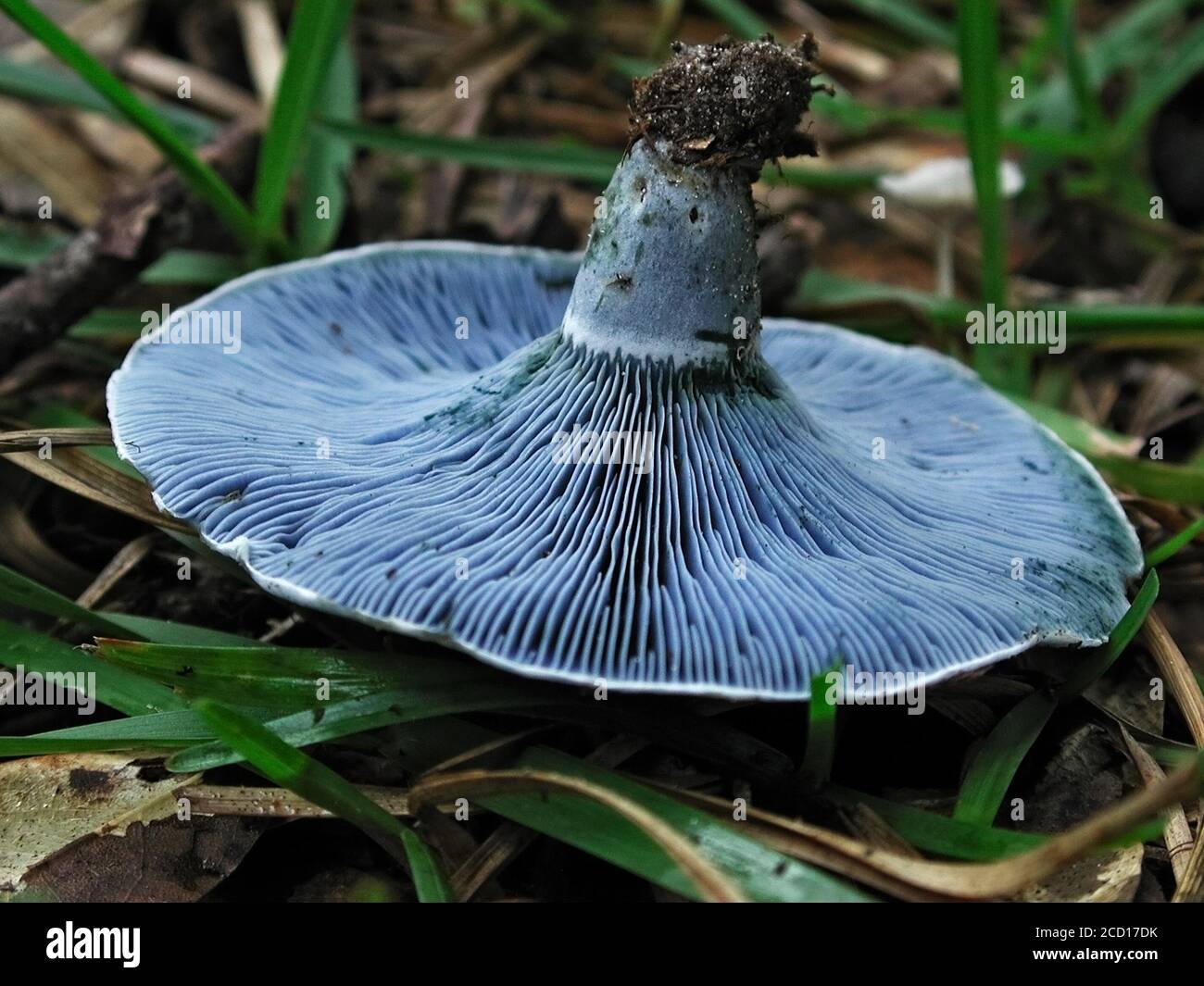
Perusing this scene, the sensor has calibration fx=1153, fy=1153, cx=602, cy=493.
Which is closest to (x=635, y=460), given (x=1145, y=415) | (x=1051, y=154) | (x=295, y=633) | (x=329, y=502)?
(x=329, y=502)

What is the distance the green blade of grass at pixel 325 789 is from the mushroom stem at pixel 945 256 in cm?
284

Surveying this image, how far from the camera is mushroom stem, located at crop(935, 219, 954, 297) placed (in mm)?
4039

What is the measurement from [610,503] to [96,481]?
120 centimetres

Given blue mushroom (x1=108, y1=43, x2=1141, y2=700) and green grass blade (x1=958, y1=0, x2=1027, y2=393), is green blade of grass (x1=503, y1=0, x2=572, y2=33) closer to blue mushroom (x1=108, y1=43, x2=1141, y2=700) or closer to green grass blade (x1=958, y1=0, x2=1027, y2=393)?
green grass blade (x1=958, y1=0, x2=1027, y2=393)

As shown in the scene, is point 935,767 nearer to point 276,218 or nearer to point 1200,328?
point 1200,328

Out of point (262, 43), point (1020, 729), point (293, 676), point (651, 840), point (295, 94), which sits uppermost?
point (262, 43)

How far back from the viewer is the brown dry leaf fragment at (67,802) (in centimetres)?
199

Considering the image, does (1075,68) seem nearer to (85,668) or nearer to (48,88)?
(48,88)

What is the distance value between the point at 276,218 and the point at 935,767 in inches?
93.4

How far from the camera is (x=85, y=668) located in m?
2.13

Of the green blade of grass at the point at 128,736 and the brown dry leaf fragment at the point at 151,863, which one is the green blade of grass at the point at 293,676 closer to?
the green blade of grass at the point at 128,736

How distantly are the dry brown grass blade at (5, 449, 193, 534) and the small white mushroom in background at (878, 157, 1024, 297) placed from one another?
2.65m

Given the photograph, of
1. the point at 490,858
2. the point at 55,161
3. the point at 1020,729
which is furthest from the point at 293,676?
the point at 55,161
